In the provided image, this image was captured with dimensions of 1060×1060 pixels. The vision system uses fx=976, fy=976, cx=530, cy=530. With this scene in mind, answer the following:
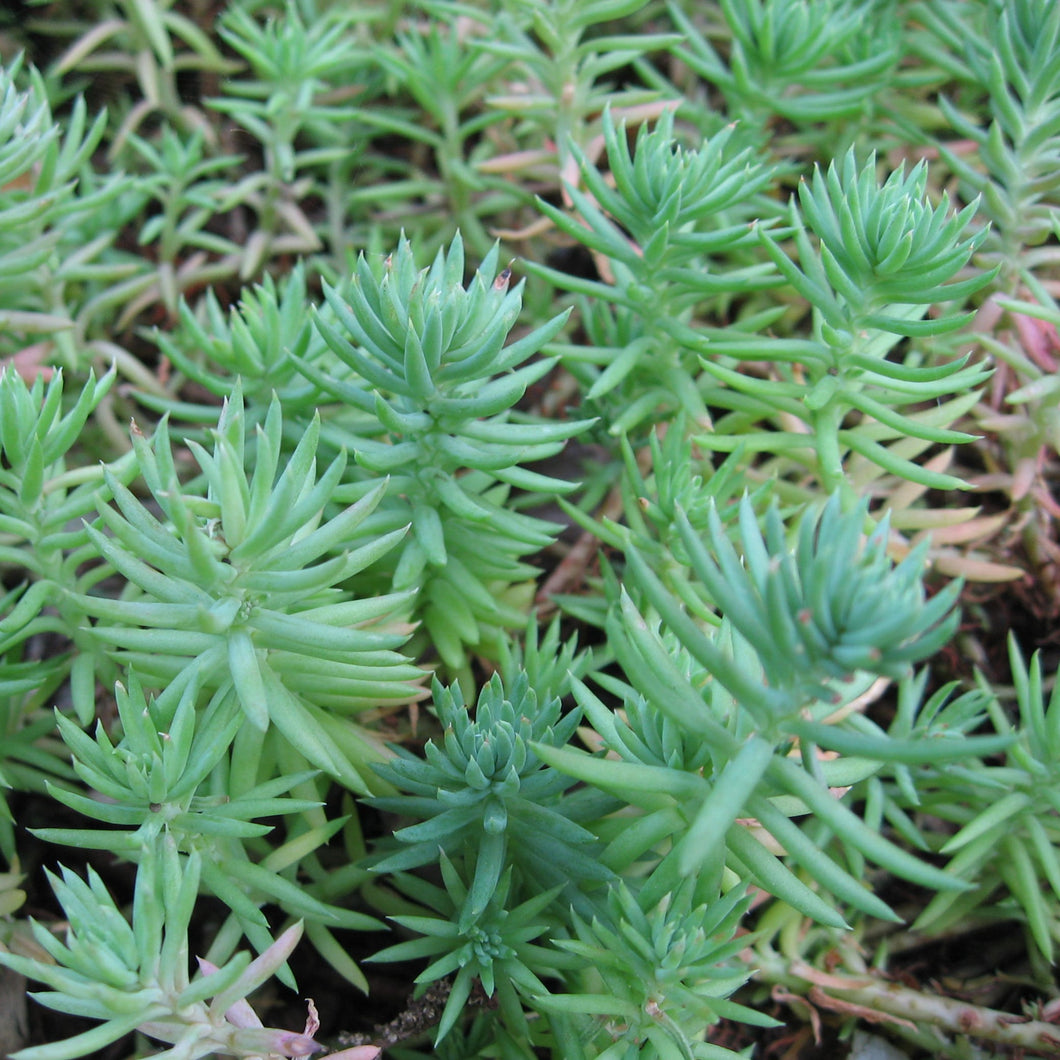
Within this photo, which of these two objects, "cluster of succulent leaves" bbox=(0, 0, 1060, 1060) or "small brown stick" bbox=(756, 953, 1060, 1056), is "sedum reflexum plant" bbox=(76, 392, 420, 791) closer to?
"cluster of succulent leaves" bbox=(0, 0, 1060, 1060)

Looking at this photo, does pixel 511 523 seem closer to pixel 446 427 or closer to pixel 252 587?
pixel 446 427

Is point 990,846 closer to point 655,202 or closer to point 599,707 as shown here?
point 599,707

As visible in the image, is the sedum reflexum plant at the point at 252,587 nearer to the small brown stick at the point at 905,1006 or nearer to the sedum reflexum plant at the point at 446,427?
the sedum reflexum plant at the point at 446,427

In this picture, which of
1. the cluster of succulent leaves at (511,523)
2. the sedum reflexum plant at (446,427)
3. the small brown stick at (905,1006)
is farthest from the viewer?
the small brown stick at (905,1006)

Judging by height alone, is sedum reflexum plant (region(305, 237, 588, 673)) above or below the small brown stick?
above

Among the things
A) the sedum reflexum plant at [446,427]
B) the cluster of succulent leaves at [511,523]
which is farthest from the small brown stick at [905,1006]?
the sedum reflexum plant at [446,427]

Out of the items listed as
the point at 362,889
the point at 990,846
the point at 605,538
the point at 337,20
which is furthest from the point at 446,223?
the point at 990,846

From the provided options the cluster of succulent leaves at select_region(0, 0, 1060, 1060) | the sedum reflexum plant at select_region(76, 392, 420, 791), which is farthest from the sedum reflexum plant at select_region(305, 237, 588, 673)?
the sedum reflexum plant at select_region(76, 392, 420, 791)

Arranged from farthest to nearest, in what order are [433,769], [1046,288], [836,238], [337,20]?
[337,20] < [1046,288] < [836,238] < [433,769]

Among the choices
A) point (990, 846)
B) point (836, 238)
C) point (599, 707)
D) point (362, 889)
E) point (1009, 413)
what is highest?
point (836, 238)
